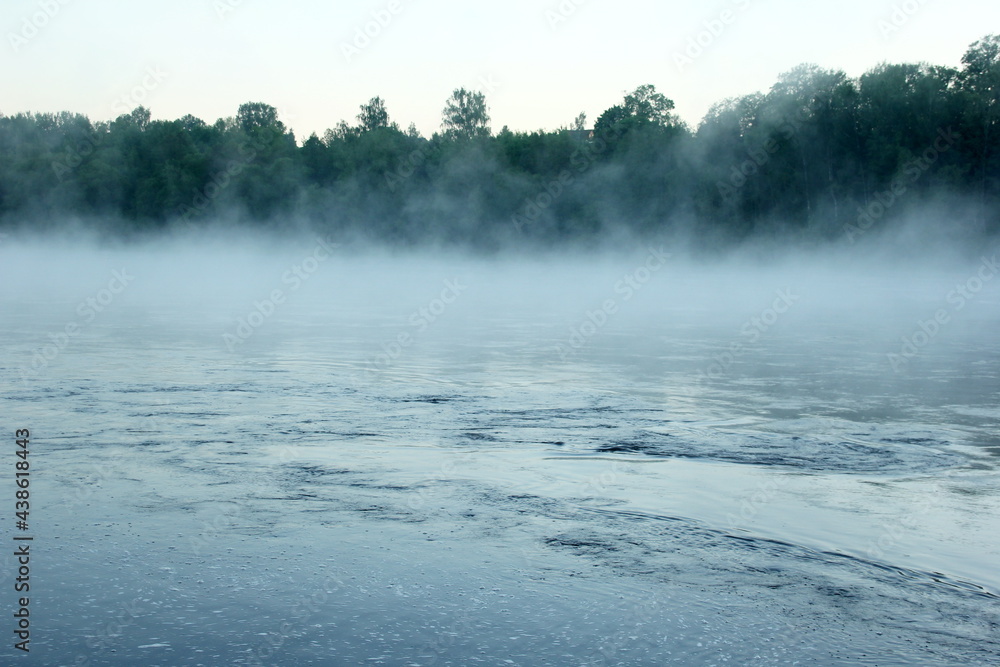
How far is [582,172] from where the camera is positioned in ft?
251

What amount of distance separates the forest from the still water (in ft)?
141

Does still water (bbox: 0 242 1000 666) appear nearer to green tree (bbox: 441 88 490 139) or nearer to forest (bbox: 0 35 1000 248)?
forest (bbox: 0 35 1000 248)

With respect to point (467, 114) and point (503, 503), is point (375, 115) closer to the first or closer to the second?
point (467, 114)

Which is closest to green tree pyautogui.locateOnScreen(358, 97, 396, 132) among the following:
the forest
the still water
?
the forest

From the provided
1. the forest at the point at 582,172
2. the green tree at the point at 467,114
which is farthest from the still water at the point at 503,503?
the green tree at the point at 467,114

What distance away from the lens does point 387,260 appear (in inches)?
2869

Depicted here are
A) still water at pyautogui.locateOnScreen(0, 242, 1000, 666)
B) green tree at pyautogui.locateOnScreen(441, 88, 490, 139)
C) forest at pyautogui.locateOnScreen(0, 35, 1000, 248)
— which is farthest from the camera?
green tree at pyautogui.locateOnScreen(441, 88, 490, 139)

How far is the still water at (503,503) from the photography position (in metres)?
4.74

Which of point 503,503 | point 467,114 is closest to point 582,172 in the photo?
point 467,114

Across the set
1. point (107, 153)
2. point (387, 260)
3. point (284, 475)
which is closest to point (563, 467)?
point (284, 475)

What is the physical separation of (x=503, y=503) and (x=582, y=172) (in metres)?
71.2

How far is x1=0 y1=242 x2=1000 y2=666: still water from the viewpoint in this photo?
474 cm

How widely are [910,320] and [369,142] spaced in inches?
2670

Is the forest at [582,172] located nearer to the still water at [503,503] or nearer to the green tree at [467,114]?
the green tree at [467,114]
